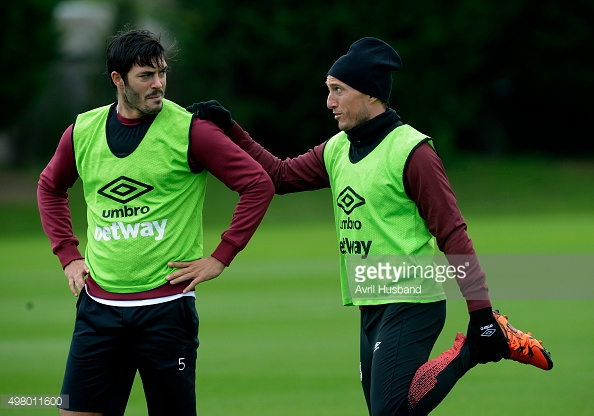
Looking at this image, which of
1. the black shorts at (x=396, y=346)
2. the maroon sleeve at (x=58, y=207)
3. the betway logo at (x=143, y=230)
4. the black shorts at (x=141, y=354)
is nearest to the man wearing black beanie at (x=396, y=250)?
the black shorts at (x=396, y=346)

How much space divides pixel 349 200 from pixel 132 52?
51.3 inches

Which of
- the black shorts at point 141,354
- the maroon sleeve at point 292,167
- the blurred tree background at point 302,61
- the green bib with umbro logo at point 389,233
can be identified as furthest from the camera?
the blurred tree background at point 302,61

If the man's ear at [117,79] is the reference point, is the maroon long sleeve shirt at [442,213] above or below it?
below

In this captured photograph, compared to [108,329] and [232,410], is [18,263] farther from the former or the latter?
[108,329]

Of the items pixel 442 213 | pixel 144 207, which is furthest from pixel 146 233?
pixel 442 213

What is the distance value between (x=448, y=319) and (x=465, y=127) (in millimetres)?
28790

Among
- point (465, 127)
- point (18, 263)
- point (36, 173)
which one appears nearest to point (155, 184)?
point (18, 263)

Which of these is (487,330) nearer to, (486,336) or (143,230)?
(486,336)

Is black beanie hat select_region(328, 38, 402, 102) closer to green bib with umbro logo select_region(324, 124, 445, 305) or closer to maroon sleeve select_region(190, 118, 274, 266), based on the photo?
green bib with umbro logo select_region(324, 124, 445, 305)

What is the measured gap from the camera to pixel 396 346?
535cm

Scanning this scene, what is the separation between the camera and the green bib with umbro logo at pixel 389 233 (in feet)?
17.9

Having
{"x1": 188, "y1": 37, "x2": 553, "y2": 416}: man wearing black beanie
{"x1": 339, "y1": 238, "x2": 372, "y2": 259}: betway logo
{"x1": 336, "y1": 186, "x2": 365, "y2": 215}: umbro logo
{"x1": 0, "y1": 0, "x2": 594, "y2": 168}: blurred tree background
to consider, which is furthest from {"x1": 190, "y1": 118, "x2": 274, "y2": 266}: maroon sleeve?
{"x1": 0, "y1": 0, "x2": 594, "y2": 168}: blurred tree background

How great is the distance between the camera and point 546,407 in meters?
7.90

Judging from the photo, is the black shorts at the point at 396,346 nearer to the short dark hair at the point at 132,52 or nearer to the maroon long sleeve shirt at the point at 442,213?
the maroon long sleeve shirt at the point at 442,213
